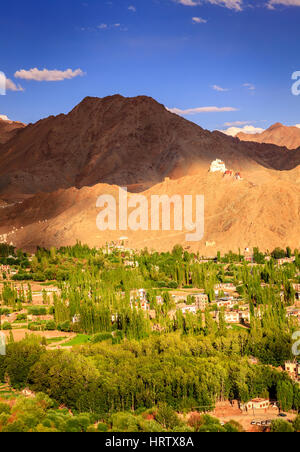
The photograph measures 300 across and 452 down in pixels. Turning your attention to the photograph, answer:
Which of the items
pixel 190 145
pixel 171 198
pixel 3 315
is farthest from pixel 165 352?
pixel 190 145

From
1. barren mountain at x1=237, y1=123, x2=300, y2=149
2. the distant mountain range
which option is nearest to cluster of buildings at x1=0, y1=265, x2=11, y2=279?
the distant mountain range

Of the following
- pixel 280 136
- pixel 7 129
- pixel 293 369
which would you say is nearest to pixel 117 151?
pixel 7 129

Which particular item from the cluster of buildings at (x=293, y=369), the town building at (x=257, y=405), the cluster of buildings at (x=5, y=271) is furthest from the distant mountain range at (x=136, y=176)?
the town building at (x=257, y=405)

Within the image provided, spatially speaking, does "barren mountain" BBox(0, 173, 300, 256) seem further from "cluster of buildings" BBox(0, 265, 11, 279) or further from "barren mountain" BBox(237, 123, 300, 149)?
"barren mountain" BBox(237, 123, 300, 149)

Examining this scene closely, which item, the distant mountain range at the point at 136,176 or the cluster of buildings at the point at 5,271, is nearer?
the cluster of buildings at the point at 5,271

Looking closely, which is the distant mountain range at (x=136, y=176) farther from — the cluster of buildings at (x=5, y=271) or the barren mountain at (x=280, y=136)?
the barren mountain at (x=280, y=136)

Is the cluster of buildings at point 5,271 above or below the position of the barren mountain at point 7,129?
below
